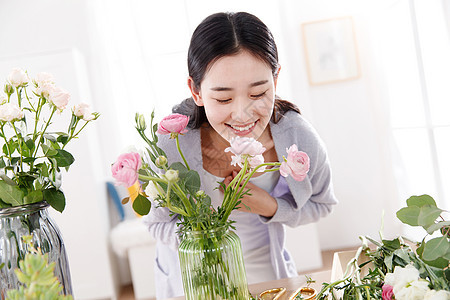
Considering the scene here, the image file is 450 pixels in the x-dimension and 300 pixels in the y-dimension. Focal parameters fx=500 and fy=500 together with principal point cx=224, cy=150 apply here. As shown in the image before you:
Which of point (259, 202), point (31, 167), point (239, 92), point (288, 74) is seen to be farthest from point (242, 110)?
point (288, 74)

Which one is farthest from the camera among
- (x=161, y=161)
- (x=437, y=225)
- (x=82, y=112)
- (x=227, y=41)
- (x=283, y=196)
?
(x=283, y=196)

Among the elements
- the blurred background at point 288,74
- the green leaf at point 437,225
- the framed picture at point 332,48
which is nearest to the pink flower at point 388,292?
the green leaf at point 437,225

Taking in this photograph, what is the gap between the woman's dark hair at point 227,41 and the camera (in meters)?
1.23

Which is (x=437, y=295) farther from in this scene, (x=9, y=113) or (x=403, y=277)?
(x=9, y=113)

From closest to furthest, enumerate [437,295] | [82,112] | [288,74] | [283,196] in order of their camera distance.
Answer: [437,295], [82,112], [283,196], [288,74]

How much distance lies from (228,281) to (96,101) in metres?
3.58

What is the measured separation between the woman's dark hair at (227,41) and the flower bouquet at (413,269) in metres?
0.57

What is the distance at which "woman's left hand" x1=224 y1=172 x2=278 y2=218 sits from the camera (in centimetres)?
135

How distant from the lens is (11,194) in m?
0.93

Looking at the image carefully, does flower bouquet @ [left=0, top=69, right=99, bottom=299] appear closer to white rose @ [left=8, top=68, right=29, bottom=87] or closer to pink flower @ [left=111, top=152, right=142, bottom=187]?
white rose @ [left=8, top=68, right=29, bottom=87]

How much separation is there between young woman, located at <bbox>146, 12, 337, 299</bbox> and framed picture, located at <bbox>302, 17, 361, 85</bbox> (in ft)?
9.19

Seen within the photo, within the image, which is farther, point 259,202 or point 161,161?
point 259,202

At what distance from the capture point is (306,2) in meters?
4.20

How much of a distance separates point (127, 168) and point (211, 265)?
0.23m
